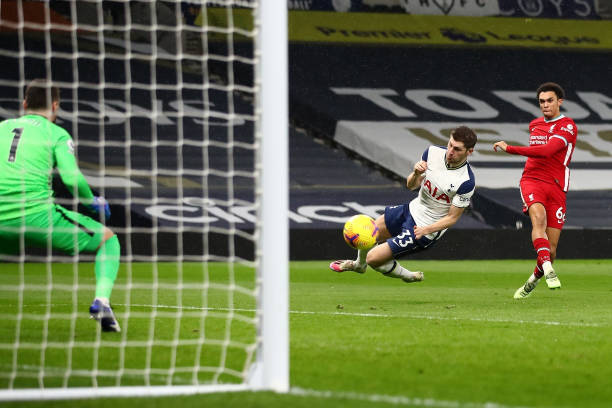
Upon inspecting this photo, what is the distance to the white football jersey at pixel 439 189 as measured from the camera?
883 cm

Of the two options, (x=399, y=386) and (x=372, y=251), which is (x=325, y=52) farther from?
(x=399, y=386)

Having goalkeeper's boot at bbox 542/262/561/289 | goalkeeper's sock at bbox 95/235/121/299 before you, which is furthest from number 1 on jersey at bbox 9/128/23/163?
goalkeeper's boot at bbox 542/262/561/289

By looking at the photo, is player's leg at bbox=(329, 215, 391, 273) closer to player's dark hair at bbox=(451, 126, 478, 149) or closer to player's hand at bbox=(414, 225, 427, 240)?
player's hand at bbox=(414, 225, 427, 240)

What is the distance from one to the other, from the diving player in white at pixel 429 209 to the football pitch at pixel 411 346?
0.39 metres

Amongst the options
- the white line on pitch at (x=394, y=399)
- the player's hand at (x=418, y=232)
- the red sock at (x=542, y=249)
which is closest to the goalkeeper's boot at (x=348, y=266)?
the player's hand at (x=418, y=232)

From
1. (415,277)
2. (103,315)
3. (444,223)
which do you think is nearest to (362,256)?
(415,277)

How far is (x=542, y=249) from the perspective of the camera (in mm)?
9008

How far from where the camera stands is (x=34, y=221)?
5.96 m

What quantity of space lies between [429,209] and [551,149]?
1185mm

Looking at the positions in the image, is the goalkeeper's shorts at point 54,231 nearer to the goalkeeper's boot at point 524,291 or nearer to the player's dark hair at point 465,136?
the player's dark hair at point 465,136

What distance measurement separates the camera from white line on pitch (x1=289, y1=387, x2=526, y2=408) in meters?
4.00

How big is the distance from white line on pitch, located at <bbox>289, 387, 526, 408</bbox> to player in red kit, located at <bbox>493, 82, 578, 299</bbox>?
5112 millimetres

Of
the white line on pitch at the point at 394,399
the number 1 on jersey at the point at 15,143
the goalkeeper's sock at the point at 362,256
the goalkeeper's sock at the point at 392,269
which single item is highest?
the number 1 on jersey at the point at 15,143

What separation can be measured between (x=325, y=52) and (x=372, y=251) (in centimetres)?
1327
